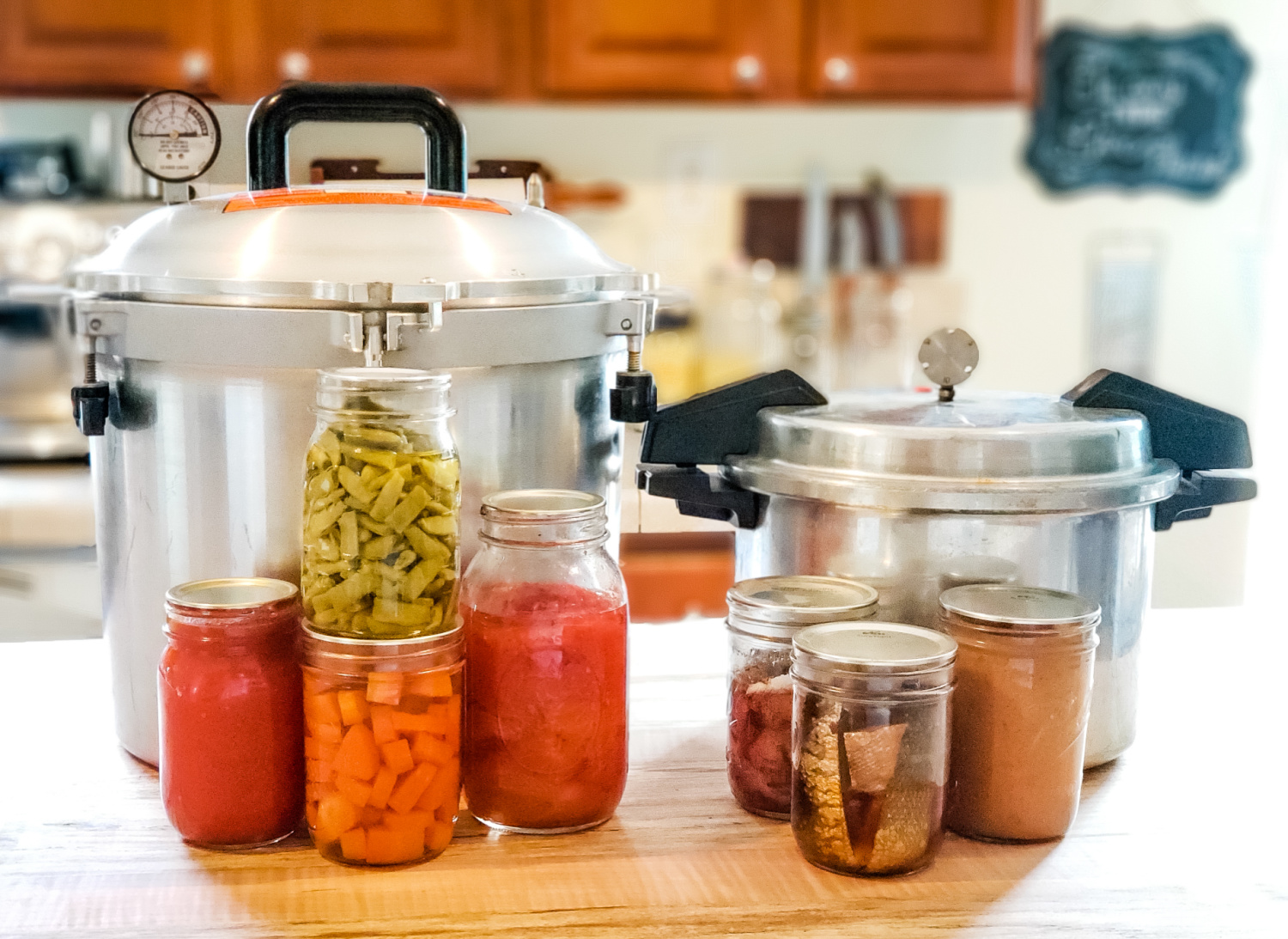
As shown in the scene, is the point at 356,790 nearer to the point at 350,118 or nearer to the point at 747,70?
the point at 350,118

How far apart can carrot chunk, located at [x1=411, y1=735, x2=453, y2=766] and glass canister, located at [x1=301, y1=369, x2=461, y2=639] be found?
5cm

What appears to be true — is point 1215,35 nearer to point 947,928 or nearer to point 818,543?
point 818,543

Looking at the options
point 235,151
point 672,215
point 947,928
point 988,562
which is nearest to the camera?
point 947,928

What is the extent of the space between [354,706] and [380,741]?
2cm

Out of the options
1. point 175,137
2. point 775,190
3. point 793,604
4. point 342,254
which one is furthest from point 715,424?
point 775,190

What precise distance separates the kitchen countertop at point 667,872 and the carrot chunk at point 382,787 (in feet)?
0.12

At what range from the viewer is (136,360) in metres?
0.74

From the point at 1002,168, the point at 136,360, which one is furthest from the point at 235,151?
the point at 1002,168

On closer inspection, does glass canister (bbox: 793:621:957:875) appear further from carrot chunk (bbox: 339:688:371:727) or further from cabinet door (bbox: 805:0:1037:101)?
cabinet door (bbox: 805:0:1037:101)

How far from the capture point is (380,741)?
641 millimetres

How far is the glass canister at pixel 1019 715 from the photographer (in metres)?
0.67

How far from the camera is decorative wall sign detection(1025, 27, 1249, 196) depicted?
2744 mm

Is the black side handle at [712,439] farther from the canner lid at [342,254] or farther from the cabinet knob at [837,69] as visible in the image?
the cabinet knob at [837,69]

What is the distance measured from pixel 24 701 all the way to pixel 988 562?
2.20 ft
